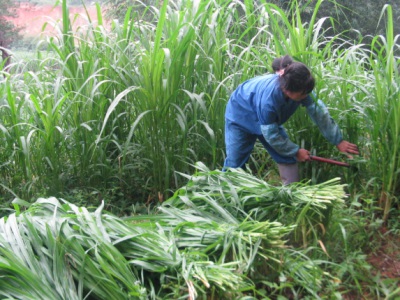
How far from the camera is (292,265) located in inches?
91.1

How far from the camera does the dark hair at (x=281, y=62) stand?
3264mm

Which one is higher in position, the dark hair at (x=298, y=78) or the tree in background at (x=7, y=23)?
the dark hair at (x=298, y=78)

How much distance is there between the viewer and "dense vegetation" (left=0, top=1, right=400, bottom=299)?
2.08m

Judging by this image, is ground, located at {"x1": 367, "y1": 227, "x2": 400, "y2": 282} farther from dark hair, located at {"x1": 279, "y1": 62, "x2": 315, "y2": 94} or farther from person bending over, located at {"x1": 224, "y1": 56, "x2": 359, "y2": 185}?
dark hair, located at {"x1": 279, "y1": 62, "x2": 315, "y2": 94}

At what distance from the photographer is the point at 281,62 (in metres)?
3.30

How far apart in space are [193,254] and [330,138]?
4.43ft

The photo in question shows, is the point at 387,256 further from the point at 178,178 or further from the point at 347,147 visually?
the point at 178,178

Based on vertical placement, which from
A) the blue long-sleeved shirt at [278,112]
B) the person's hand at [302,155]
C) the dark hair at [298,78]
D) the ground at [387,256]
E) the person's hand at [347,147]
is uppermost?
the dark hair at [298,78]

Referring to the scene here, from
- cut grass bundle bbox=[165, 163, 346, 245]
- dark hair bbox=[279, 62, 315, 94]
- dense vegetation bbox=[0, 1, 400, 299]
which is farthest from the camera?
dark hair bbox=[279, 62, 315, 94]

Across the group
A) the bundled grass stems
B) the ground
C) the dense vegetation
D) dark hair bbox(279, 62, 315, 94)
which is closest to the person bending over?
dark hair bbox(279, 62, 315, 94)

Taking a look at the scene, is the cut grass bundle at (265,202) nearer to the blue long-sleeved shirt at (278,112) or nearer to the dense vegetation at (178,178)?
the dense vegetation at (178,178)

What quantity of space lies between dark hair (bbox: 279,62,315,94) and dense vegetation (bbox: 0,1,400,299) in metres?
0.28

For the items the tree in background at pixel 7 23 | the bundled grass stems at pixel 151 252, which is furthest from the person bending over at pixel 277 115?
the tree in background at pixel 7 23

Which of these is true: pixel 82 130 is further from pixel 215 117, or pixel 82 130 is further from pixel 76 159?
pixel 215 117
